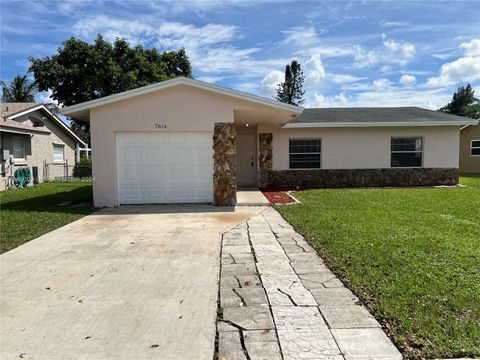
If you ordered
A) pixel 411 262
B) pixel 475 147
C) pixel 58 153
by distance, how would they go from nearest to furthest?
pixel 411 262 → pixel 58 153 → pixel 475 147

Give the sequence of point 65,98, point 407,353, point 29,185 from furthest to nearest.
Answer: point 65,98 < point 29,185 < point 407,353

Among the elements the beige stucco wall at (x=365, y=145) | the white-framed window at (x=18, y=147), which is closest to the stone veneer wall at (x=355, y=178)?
the beige stucco wall at (x=365, y=145)

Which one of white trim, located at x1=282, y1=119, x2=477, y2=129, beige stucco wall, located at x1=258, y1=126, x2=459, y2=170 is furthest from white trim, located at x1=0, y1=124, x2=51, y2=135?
white trim, located at x1=282, y1=119, x2=477, y2=129

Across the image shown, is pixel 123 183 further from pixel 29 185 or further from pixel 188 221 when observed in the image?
pixel 29 185

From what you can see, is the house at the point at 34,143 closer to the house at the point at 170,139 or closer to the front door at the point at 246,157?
the house at the point at 170,139

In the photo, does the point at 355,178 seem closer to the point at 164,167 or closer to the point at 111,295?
the point at 164,167

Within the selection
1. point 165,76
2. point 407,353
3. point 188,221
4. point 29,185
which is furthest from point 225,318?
point 165,76

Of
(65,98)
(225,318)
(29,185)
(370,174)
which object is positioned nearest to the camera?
(225,318)

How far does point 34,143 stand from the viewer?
19.1 m

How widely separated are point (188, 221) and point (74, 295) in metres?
4.37

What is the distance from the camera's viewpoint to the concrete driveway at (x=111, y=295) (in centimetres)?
302

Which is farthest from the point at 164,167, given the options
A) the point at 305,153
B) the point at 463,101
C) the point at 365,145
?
the point at 463,101

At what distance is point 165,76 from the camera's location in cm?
2917

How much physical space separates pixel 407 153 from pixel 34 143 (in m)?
18.5
